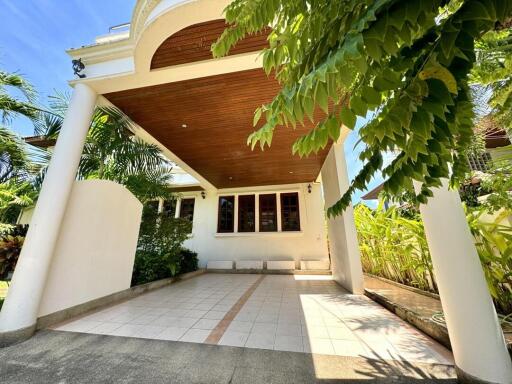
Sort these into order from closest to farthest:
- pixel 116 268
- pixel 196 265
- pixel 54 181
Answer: pixel 54 181, pixel 116 268, pixel 196 265

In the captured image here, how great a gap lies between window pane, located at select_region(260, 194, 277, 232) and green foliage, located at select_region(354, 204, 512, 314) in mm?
3491

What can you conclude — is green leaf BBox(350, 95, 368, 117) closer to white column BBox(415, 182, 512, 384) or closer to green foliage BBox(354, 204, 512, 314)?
white column BBox(415, 182, 512, 384)

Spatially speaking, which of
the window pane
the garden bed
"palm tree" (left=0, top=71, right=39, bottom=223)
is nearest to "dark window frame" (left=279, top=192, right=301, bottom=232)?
the window pane

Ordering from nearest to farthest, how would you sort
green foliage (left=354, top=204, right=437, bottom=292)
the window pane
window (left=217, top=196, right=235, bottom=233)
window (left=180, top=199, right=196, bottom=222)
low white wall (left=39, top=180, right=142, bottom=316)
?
low white wall (left=39, top=180, right=142, bottom=316) < green foliage (left=354, top=204, right=437, bottom=292) < the window pane < window (left=217, top=196, right=235, bottom=233) < window (left=180, top=199, right=196, bottom=222)

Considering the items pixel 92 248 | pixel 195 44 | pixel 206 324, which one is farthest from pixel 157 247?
pixel 195 44

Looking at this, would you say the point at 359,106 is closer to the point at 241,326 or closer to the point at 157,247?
the point at 241,326

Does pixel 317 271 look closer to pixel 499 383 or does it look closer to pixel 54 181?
pixel 499 383

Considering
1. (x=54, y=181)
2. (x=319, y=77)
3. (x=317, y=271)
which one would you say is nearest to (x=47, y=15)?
(x=54, y=181)

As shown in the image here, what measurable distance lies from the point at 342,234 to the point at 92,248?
5.23 meters

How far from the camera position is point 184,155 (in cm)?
602

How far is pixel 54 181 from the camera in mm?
Answer: 3033

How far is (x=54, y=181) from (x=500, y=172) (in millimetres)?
5555

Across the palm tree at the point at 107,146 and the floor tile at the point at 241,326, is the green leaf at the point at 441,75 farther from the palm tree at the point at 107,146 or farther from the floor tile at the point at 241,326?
the palm tree at the point at 107,146

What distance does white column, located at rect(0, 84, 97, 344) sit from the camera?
2570mm
